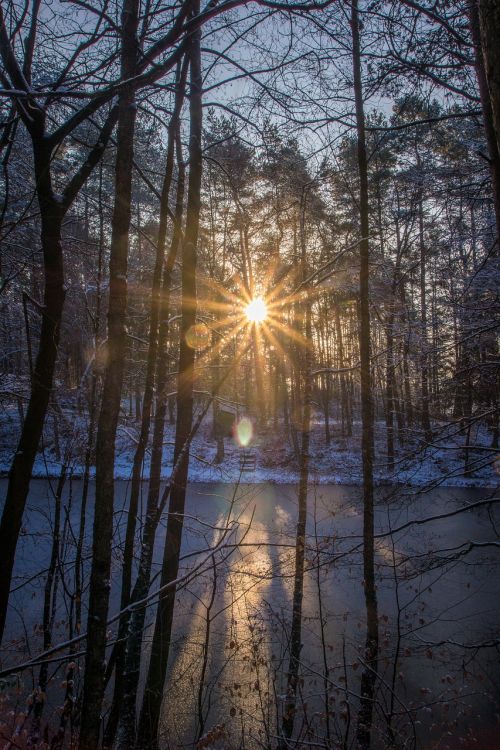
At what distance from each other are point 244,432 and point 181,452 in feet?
62.1

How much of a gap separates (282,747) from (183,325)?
456cm

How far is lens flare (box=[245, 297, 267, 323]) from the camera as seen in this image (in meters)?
7.85

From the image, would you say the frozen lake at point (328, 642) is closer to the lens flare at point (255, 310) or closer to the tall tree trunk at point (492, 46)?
the tall tree trunk at point (492, 46)

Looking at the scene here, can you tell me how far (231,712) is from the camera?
506cm

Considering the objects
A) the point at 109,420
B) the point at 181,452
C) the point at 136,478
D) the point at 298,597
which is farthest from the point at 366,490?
the point at 109,420

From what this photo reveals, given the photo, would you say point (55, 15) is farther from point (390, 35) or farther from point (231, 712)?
point (231, 712)

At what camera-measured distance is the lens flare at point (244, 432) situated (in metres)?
21.5

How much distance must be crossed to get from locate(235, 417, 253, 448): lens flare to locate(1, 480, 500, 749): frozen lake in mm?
12084

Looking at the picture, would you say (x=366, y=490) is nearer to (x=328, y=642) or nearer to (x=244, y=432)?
(x=328, y=642)

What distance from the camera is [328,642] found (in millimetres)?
6336

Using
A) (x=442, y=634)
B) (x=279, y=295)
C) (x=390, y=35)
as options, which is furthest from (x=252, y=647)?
(x=279, y=295)

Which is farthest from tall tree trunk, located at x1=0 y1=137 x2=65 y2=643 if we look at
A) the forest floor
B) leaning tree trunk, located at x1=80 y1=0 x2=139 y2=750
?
the forest floor

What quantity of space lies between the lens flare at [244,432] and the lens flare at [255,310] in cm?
1171

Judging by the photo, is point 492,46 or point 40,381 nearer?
point 492,46
